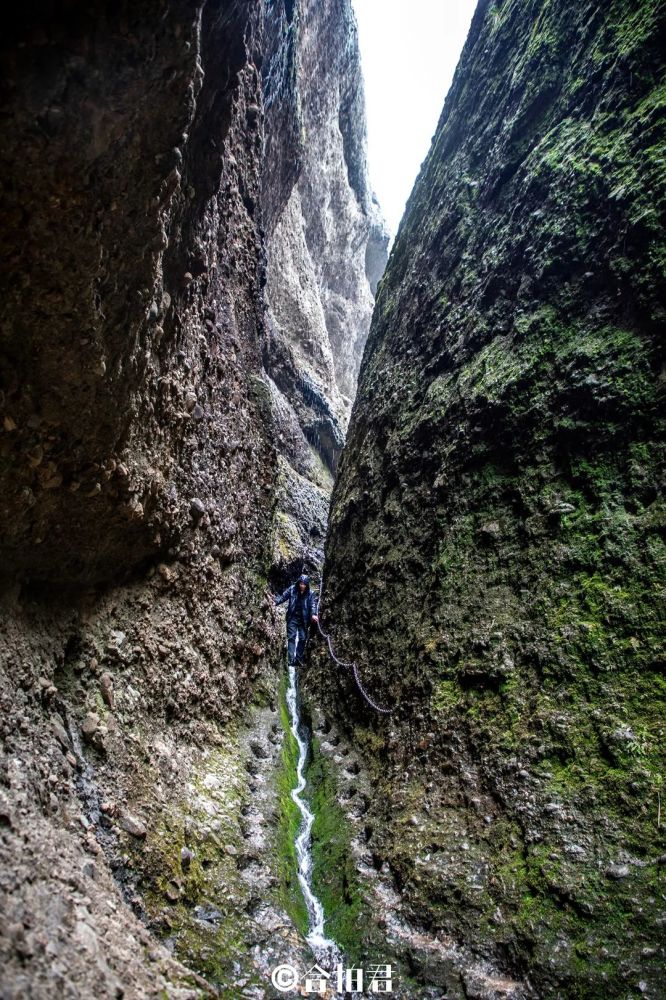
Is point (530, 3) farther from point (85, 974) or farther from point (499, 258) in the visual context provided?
point (85, 974)

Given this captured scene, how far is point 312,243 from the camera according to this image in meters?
28.1

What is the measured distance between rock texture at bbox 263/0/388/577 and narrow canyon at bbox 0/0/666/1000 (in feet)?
13.1

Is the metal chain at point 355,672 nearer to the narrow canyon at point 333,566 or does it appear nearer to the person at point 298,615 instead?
the narrow canyon at point 333,566

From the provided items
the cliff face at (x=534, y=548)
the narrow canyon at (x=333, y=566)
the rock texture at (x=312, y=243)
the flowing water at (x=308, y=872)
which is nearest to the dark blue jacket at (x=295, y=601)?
the narrow canyon at (x=333, y=566)

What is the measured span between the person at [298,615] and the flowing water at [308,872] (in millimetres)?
1426

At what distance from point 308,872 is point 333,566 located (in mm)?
5819

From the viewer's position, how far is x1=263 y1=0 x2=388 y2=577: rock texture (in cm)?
1509

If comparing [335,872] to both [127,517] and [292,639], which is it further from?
[292,639]

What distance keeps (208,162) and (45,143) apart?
281 centimetres

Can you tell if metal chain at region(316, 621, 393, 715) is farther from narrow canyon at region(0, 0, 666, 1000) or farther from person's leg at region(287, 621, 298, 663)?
person's leg at region(287, 621, 298, 663)

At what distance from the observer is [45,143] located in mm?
3016

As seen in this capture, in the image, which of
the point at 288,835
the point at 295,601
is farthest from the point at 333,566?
the point at 288,835

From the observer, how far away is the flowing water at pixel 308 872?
17.3ft

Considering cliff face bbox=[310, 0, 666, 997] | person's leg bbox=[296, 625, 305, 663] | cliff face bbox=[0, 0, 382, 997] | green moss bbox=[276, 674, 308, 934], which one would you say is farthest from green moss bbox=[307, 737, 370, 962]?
person's leg bbox=[296, 625, 305, 663]
